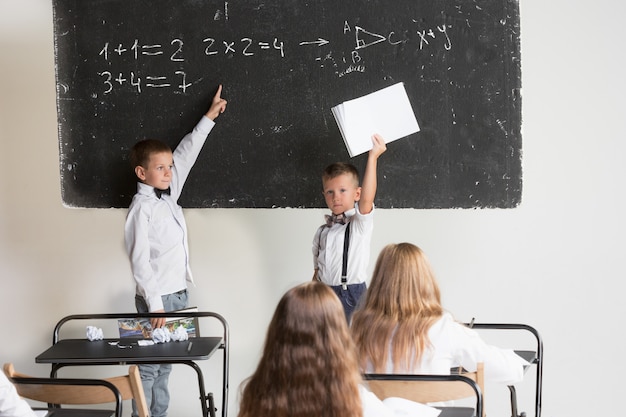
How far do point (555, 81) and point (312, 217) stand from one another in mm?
1382

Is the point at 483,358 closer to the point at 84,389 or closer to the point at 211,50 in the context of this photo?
the point at 84,389

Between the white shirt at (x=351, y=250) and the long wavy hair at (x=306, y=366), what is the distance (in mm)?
1813

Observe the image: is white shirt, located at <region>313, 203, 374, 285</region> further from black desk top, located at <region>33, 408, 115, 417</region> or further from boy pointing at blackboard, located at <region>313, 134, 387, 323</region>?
black desk top, located at <region>33, 408, 115, 417</region>

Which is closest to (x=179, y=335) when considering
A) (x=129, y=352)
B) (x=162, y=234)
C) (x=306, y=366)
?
(x=129, y=352)

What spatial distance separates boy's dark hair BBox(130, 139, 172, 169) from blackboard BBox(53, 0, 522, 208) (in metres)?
0.21

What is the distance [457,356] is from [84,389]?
1232 mm

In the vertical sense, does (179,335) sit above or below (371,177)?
below

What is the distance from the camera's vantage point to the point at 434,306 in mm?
2779

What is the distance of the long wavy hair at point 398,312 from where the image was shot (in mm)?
2703

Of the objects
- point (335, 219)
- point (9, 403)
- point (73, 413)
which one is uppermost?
point (335, 219)

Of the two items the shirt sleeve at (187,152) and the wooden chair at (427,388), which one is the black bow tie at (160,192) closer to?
the shirt sleeve at (187,152)

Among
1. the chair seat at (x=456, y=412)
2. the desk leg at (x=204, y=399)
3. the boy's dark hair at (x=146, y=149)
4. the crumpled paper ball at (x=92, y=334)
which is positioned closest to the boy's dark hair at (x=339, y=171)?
the boy's dark hair at (x=146, y=149)

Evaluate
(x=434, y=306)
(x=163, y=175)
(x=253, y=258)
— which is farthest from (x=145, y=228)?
(x=434, y=306)

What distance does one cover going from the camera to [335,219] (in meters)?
3.99
